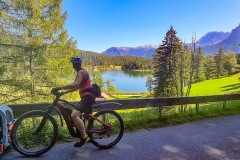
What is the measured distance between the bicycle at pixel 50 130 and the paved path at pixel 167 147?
0.16 metres

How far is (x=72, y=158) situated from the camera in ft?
10.6

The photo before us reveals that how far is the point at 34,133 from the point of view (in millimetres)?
3697

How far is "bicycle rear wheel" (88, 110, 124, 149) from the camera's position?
3.82m

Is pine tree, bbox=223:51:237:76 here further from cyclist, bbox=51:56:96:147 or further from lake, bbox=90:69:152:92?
cyclist, bbox=51:56:96:147

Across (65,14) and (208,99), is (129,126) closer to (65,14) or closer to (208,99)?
(208,99)

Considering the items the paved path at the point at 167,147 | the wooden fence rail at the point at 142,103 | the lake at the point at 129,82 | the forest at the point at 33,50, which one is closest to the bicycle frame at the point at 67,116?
the paved path at the point at 167,147

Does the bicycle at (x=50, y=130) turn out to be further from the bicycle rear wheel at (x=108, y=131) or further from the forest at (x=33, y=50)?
the forest at (x=33, y=50)

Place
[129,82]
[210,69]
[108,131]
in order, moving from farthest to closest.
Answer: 1. [129,82]
2. [210,69]
3. [108,131]

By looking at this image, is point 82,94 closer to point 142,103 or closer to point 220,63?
point 142,103

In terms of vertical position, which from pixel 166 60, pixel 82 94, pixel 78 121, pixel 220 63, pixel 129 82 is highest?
pixel 220 63

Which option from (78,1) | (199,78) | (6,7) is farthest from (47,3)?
(199,78)

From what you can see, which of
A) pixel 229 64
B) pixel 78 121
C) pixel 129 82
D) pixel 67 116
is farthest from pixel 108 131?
pixel 129 82

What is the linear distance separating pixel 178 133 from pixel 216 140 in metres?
0.86

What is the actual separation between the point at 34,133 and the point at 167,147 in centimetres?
275
